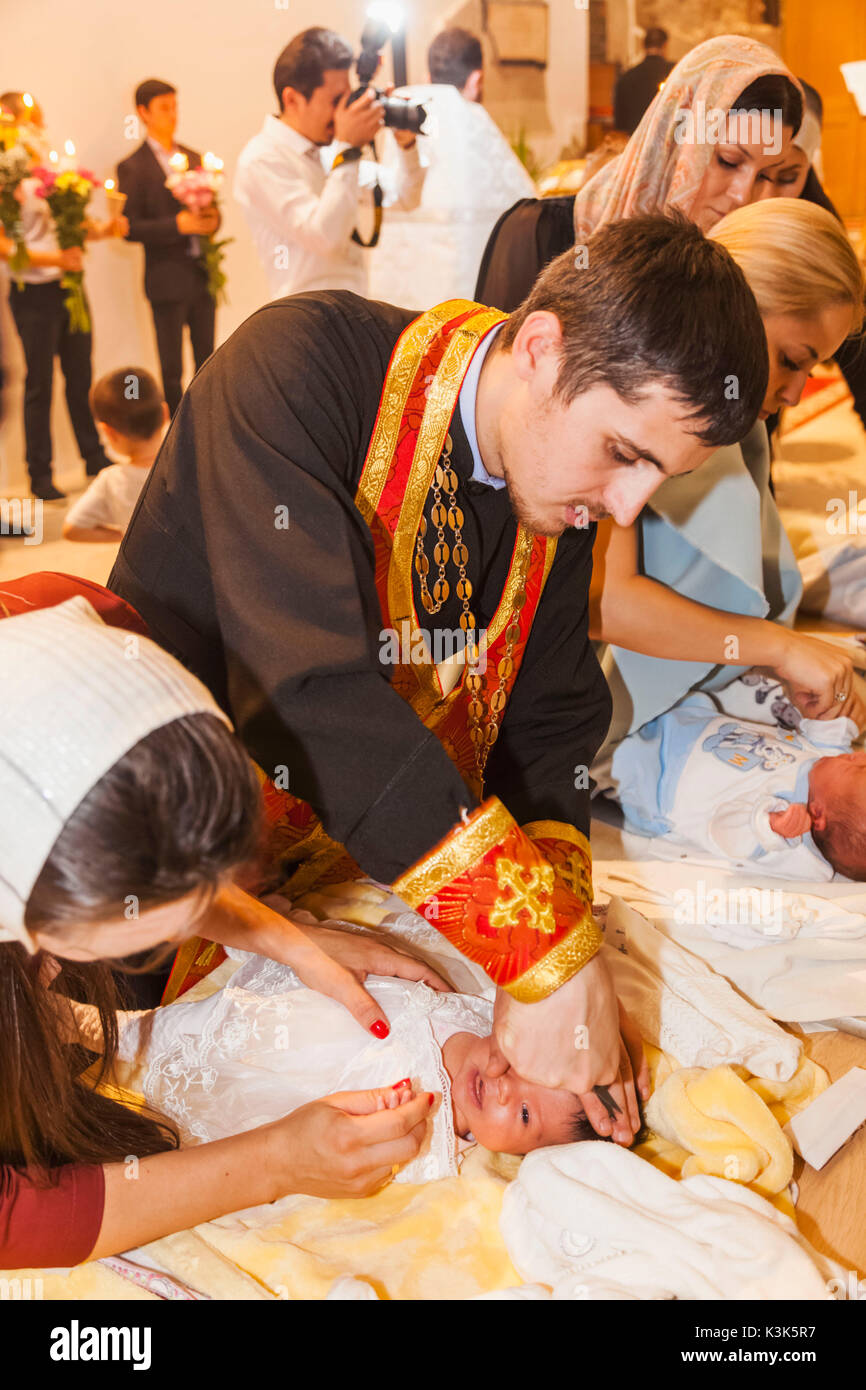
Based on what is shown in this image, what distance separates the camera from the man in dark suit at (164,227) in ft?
16.7

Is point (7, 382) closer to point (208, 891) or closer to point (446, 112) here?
point (446, 112)

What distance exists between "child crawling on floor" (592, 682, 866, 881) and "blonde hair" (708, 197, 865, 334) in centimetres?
80

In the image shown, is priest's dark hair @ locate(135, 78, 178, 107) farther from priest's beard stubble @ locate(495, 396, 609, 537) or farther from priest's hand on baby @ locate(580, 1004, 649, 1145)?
priest's hand on baby @ locate(580, 1004, 649, 1145)

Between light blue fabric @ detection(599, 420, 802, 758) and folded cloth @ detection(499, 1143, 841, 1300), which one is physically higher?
light blue fabric @ detection(599, 420, 802, 758)

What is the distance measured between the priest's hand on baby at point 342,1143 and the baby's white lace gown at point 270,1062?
12cm

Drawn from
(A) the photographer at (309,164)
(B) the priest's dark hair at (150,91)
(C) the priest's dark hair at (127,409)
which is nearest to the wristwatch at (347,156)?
A: (A) the photographer at (309,164)

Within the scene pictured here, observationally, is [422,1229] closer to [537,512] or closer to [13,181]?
[537,512]

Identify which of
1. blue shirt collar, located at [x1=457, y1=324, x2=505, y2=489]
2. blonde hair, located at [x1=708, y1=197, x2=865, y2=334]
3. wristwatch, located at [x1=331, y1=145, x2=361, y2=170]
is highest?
wristwatch, located at [x1=331, y1=145, x2=361, y2=170]

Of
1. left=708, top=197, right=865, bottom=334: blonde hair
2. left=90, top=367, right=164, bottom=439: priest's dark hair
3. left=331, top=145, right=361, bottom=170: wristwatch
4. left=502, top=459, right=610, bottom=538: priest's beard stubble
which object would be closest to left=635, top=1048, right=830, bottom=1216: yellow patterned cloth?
left=502, top=459, right=610, bottom=538: priest's beard stubble

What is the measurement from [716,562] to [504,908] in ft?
4.11

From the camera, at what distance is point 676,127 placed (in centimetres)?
253

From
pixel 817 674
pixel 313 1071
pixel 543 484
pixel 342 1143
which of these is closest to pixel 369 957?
pixel 313 1071

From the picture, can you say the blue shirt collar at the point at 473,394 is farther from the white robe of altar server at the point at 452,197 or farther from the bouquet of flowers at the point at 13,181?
the bouquet of flowers at the point at 13,181

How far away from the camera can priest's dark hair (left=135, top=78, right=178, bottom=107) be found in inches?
199
